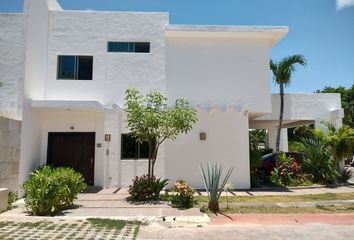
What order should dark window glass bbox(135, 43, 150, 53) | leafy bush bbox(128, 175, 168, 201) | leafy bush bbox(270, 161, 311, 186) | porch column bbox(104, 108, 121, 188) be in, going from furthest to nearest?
leafy bush bbox(270, 161, 311, 186)
dark window glass bbox(135, 43, 150, 53)
porch column bbox(104, 108, 121, 188)
leafy bush bbox(128, 175, 168, 201)

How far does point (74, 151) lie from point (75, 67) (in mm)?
4104

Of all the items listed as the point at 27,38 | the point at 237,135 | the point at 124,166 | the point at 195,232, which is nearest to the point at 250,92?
the point at 237,135

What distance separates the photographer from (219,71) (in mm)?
15398

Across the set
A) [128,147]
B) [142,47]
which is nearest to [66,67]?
[142,47]

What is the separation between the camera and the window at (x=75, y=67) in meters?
15.2

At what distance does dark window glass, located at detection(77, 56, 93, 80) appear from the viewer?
50.0ft

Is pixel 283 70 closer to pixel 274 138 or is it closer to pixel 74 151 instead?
pixel 274 138

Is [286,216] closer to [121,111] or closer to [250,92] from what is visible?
[250,92]

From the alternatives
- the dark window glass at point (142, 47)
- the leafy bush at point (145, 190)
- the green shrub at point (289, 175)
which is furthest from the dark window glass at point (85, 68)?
the green shrub at point (289, 175)

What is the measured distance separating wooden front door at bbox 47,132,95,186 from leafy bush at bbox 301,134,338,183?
37.4 feet

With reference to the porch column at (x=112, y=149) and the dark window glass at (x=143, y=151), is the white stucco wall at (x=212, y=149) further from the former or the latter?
the porch column at (x=112, y=149)

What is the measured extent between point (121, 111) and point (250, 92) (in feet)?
20.7

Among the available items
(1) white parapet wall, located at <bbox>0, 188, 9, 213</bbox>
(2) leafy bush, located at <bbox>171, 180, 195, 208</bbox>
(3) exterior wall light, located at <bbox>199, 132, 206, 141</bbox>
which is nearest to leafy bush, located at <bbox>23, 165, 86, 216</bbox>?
(1) white parapet wall, located at <bbox>0, 188, 9, 213</bbox>

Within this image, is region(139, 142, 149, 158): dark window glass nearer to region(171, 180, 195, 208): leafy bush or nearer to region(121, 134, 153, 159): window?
region(121, 134, 153, 159): window
